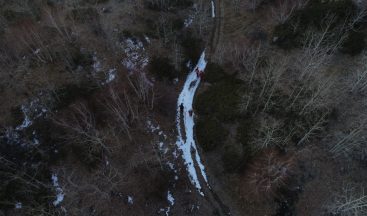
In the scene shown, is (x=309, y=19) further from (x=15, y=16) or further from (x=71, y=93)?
(x=15, y=16)

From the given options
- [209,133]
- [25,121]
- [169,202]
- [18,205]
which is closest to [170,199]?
[169,202]

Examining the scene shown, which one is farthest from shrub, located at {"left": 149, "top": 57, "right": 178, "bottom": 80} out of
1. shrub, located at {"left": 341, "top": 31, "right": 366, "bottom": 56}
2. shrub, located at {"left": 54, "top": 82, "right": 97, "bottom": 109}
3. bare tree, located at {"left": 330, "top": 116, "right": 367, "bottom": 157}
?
shrub, located at {"left": 341, "top": 31, "right": 366, "bottom": 56}

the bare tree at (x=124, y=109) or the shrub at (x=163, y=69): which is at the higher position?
the shrub at (x=163, y=69)

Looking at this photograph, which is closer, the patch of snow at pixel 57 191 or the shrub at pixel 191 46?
the patch of snow at pixel 57 191

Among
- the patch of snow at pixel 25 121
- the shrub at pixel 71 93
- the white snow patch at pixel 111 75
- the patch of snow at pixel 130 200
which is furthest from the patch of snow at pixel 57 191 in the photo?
the white snow patch at pixel 111 75

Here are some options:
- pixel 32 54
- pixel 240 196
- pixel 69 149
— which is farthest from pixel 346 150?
pixel 32 54

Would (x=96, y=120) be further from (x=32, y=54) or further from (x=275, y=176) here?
(x=275, y=176)

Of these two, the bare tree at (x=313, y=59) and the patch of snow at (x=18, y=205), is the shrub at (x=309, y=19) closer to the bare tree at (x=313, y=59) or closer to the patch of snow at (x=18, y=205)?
the bare tree at (x=313, y=59)

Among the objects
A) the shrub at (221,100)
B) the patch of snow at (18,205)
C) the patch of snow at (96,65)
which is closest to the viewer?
the patch of snow at (18,205)
